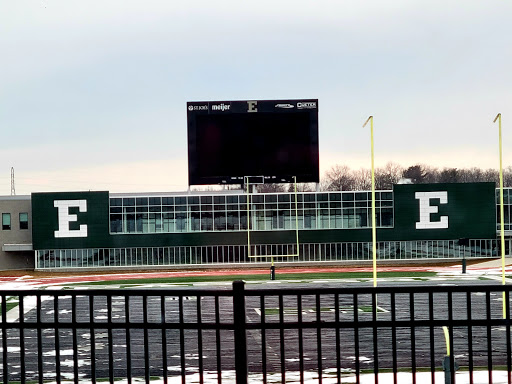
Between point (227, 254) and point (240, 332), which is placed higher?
point (240, 332)

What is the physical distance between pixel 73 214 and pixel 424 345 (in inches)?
1961

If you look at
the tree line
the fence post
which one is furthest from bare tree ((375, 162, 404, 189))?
the fence post

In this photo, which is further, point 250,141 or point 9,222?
point 9,222

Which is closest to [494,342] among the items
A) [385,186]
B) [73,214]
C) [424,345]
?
[424,345]

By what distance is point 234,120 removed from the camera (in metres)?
58.7

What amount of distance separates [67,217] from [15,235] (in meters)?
6.60

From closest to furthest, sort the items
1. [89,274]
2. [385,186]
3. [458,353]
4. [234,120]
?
1. [458,353]
2. [234,120]
3. [89,274]
4. [385,186]

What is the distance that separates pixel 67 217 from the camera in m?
68.0

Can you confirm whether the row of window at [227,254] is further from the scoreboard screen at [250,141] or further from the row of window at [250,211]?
the scoreboard screen at [250,141]

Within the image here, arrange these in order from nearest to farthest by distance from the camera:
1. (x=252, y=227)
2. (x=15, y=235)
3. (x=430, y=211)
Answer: (x=430, y=211), (x=252, y=227), (x=15, y=235)

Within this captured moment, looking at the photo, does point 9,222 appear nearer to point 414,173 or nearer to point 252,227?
point 252,227

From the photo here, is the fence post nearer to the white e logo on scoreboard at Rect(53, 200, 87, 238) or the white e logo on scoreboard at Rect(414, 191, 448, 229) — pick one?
the white e logo on scoreboard at Rect(414, 191, 448, 229)

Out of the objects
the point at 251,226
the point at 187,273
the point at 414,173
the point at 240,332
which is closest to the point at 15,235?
the point at 187,273

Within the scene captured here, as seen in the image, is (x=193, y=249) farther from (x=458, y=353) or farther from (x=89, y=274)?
(x=458, y=353)
